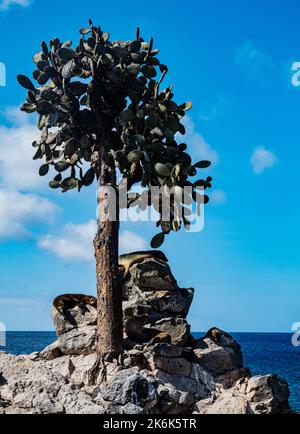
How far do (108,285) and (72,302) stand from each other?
6.96 feet

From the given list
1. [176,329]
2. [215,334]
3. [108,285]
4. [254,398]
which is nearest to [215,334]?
[215,334]

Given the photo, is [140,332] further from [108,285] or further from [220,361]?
[220,361]

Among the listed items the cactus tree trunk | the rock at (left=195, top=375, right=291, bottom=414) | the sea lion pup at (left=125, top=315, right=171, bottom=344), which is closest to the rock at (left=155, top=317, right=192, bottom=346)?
the sea lion pup at (left=125, top=315, right=171, bottom=344)

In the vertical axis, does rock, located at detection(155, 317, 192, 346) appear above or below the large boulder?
above

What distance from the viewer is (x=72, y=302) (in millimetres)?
14844

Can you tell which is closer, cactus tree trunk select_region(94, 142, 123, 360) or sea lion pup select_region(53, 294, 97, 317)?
cactus tree trunk select_region(94, 142, 123, 360)

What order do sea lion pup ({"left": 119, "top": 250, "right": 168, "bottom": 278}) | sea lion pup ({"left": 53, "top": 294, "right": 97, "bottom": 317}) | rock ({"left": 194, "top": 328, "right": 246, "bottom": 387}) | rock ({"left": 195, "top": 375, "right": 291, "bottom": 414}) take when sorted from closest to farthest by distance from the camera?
rock ({"left": 195, "top": 375, "right": 291, "bottom": 414}) → rock ({"left": 194, "top": 328, "right": 246, "bottom": 387}) → sea lion pup ({"left": 53, "top": 294, "right": 97, "bottom": 317}) → sea lion pup ({"left": 119, "top": 250, "right": 168, "bottom": 278})

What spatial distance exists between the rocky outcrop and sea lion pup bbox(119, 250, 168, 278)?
0.16 m

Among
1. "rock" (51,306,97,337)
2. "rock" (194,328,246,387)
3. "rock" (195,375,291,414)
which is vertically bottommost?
"rock" (195,375,291,414)

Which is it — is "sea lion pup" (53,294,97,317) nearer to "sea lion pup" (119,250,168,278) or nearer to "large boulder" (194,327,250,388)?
"sea lion pup" (119,250,168,278)

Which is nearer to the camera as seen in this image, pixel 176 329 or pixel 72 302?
pixel 176 329

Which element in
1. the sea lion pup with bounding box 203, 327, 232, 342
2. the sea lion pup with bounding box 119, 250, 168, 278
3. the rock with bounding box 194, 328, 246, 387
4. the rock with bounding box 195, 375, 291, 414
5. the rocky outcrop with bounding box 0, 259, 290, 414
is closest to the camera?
the rocky outcrop with bounding box 0, 259, 290, 414

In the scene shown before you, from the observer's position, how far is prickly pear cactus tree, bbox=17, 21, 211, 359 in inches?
512

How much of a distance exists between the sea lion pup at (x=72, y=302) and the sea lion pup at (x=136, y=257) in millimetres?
1185
